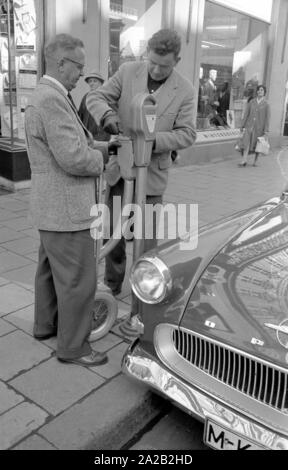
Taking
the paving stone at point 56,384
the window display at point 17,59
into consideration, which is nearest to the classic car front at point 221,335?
the paving stone at point 56,384

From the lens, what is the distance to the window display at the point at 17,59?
5.79 m

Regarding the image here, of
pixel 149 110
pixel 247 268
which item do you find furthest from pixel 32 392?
pixel 149 110

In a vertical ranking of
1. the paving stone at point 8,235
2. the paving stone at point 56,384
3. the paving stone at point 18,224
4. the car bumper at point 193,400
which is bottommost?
the paving stone at point 56,384

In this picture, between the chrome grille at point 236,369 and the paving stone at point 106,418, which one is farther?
the paving stone at point 106,418

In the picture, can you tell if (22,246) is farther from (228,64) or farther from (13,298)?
→ (228,64)

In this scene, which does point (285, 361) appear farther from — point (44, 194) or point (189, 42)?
point (189, 42)

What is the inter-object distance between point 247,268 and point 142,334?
590mm

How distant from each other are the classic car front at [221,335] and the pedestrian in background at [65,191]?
0.38 meters

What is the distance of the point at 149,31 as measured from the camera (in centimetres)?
825

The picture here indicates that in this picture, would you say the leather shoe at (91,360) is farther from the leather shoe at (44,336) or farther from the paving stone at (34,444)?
the paving stone at (34,444)

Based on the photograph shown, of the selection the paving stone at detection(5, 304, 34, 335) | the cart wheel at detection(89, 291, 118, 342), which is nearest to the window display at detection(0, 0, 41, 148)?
the paving stone at detection(5, 304, 34, 335)

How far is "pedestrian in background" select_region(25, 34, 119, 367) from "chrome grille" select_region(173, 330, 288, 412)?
2.16 ft

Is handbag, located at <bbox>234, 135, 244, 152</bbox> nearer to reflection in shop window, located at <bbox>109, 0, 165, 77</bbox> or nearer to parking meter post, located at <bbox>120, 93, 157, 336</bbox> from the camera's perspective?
reflection in shop window, located at <bbox>109, 0, 165, 77</bbox>

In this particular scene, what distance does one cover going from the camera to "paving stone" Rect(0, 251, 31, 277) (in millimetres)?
3882
